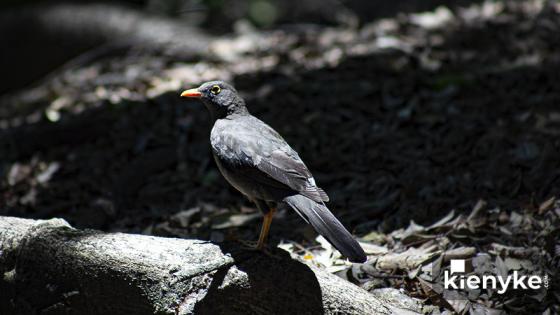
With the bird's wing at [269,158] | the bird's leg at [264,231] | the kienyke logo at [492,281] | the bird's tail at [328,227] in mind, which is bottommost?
the kienyke logo at [492,281]

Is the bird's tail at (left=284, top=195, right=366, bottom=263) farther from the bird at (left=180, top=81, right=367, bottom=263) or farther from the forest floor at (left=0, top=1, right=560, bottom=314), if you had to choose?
the forest floor at (left=0, top=1, right=560, bottom=314)

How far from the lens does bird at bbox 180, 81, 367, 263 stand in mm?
3438

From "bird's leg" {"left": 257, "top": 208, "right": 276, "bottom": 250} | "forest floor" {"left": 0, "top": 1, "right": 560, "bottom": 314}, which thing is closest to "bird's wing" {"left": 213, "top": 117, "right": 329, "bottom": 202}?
"bird's leg" {"left": 257, "top": 208, "right": 276, "bottom": 250}

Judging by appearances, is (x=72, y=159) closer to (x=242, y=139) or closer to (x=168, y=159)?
(x=168, y=159)

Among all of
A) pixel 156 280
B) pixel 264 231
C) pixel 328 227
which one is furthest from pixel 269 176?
pixel 156 280

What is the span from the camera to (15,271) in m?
3.62

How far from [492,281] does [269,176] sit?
5.07 feet

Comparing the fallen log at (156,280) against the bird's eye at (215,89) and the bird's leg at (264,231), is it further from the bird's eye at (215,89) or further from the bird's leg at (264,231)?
the bird's eye at (215,89)

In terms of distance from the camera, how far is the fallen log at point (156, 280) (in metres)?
3.41

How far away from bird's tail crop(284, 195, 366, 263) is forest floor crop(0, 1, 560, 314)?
70 cm

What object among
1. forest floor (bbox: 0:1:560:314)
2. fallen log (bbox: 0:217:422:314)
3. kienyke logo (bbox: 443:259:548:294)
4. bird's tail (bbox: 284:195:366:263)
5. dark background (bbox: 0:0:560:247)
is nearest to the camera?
bird's tail (bbox: 284:195:366:263)

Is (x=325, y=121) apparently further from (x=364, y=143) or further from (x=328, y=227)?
(x=328, y=227)

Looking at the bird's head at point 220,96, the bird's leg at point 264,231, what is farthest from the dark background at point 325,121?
the bird's head at point 220,96

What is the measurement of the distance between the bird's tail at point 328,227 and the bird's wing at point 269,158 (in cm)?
7
